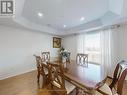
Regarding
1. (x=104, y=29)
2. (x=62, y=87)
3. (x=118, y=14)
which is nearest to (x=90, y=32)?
(x=104, y=29)

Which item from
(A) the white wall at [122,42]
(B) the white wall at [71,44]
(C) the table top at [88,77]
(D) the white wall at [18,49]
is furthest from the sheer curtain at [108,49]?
(D) the white wall at [18,49]

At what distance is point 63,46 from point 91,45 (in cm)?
244

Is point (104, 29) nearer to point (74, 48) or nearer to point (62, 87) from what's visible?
point (74, 48)

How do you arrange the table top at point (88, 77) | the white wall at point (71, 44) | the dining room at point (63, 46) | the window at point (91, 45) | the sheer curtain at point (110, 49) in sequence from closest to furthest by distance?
the table top at point (88, 77) < the dining room at point (63, 46) < the sheer curtain at point (110, 49) < the window at point (91, 45) < the white wall at point (71, 44)

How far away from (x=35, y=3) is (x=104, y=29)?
307 cm

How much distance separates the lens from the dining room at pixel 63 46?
6.32 ft

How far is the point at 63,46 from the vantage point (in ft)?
25.9

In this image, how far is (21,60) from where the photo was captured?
17.6 feet

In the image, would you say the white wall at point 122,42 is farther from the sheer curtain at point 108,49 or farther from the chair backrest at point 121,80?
the chair backrest at point 121,80

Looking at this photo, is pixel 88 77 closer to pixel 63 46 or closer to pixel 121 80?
pixel 121 80

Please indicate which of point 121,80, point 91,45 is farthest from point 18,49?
point 121,80

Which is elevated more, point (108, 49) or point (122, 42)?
point (122, 42)

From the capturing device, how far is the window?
5521 mm

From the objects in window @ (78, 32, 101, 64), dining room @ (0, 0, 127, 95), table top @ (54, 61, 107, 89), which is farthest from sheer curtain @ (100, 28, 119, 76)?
table top @ (54, 61, 107, 89)
